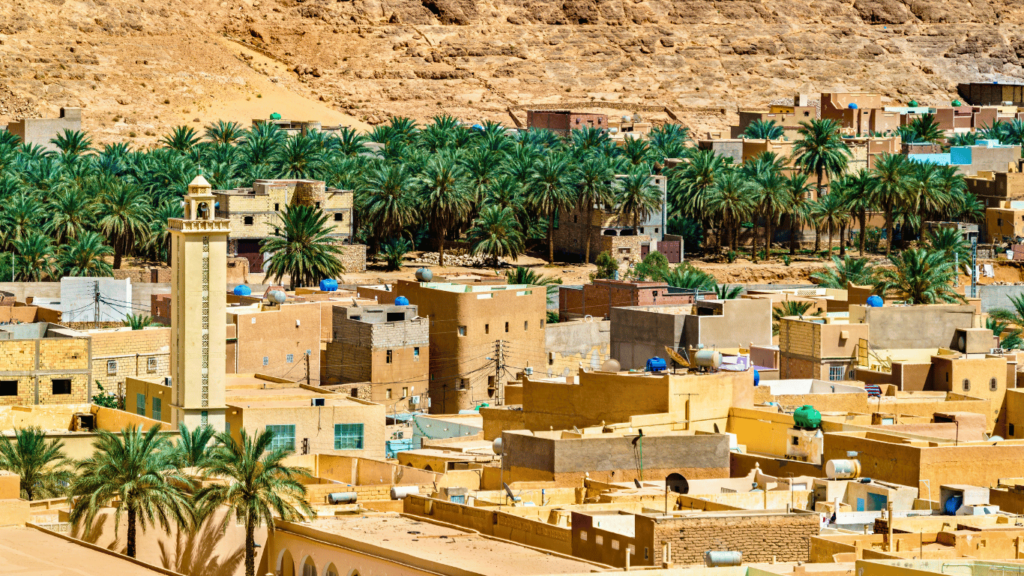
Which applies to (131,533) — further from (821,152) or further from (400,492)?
(821,152)

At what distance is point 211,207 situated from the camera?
40.5m

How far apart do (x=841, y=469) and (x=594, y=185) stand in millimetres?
48435

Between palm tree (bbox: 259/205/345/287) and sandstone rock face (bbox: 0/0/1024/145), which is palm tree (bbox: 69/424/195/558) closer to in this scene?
palm tree (bbox: 259/205/345/287)

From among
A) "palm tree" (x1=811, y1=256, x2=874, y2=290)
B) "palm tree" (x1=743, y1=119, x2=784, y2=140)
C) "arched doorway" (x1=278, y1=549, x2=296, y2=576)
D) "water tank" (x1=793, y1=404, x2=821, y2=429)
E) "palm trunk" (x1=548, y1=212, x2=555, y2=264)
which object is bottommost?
"arched doorway" (x1=278, y1=549, x2=296, y2=576)

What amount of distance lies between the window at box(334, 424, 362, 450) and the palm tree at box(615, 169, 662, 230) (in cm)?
4229

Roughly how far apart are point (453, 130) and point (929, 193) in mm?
26350

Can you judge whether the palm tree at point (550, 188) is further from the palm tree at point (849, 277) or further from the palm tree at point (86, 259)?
the palm tree at point (86, 259)

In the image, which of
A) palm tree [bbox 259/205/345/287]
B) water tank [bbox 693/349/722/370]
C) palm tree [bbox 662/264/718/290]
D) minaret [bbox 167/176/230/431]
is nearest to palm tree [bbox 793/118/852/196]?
palm tree [bbox 662/264/718/290]

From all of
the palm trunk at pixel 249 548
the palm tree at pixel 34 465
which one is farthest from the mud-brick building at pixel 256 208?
the palm trunk at pixel 249 548

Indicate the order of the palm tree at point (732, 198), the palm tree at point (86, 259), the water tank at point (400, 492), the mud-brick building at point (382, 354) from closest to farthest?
the water tank at point (400, 492) → the mud-brick building at point (382, 354) → the palm tree at point (86, 259) → the palm tree at point (732, 198)

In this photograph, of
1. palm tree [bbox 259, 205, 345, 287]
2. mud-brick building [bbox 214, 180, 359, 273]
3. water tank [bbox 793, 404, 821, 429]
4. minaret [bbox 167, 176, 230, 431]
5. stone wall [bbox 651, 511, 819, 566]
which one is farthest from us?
mud-brick building [bbox 214, 180, 359, 273]

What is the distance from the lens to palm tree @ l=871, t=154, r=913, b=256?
82875 mm

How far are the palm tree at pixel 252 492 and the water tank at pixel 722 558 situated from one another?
6.66m

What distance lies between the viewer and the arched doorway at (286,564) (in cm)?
2816
